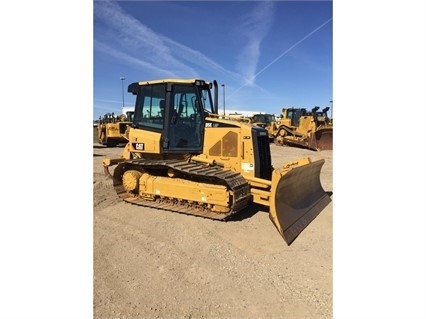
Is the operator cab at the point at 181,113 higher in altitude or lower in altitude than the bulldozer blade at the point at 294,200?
higher

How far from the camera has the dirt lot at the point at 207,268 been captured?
8.96 feet

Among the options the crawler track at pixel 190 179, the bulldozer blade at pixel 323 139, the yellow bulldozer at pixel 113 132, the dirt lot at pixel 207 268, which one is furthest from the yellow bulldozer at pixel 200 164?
the yellow bulldozer at pixel 113 132

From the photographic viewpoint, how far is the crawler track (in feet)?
15.4

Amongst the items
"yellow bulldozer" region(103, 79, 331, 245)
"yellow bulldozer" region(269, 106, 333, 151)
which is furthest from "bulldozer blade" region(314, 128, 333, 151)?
"yellow bulldozer" region(103, 79, 331, 245)

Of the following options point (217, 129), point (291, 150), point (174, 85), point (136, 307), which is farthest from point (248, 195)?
point (291, 150)

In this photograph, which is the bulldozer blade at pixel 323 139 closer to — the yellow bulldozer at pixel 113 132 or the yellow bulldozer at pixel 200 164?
the yellow bulldozer at pixel 113 132

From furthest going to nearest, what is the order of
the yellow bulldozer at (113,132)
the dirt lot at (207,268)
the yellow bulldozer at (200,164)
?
the yellow bulldozer at (113,132) < the yellow bulldozer at (200,164) < the dirt lot at (207,268)

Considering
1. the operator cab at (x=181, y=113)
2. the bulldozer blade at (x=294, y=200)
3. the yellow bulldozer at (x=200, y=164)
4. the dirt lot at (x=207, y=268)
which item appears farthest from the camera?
the operator cab at (x=181, y=113)

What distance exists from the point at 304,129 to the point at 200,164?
12086mm

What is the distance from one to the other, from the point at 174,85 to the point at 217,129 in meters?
0.97

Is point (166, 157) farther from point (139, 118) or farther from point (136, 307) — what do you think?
point (136, 307)

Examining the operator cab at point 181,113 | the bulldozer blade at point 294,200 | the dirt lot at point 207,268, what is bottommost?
the dirt lot at point 207,268

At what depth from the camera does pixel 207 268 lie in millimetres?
3377

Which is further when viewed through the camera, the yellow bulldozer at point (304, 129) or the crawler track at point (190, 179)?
the yellow bulldozer at point (304, 129)
